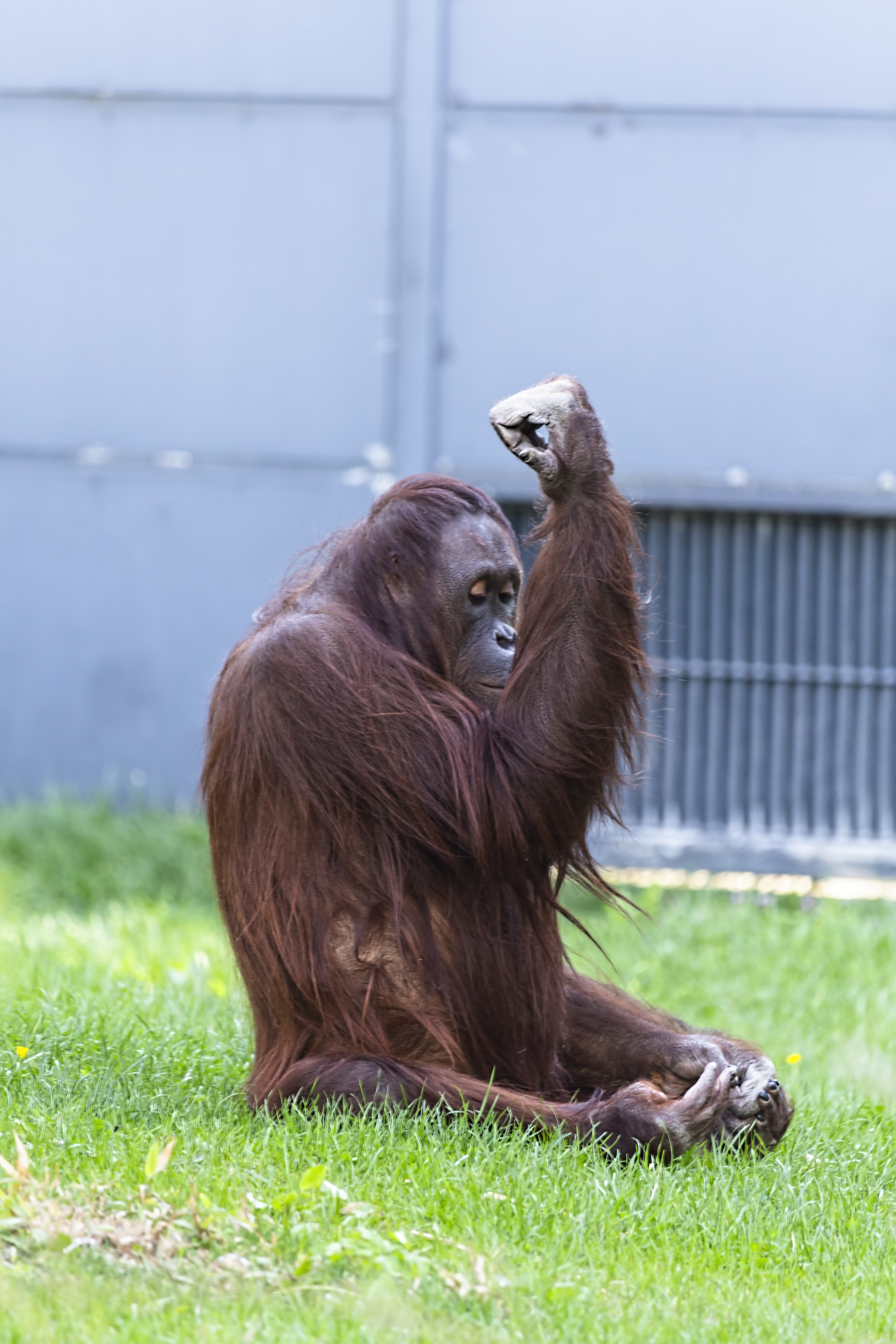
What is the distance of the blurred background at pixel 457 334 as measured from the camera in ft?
22.3

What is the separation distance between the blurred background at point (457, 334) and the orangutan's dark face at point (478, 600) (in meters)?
3.65

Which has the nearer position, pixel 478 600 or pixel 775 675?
pixel 478 600

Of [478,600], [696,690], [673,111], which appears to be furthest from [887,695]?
[478,600]

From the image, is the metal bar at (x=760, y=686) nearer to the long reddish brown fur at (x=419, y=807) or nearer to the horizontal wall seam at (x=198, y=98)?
the horizontal wall seam at (x=198, y=98)

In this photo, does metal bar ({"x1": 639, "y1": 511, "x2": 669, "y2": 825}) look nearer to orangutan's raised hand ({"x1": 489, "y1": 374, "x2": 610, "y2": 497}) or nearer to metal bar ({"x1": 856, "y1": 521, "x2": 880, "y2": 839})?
metal bar ({"x1": 856, "y1": 521, "x2": 880, "y2": 839})

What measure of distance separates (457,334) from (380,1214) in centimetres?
504

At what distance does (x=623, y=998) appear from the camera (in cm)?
350

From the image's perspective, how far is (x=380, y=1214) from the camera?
240 cm

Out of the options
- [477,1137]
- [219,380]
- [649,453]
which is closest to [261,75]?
Result: [219,380]

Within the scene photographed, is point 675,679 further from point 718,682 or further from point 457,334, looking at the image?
point 457,334

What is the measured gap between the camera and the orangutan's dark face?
3117 millimetres

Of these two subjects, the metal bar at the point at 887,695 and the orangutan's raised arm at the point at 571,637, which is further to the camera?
the metal bar at the point at 887,695

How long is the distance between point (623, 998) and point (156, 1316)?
160 centimetres

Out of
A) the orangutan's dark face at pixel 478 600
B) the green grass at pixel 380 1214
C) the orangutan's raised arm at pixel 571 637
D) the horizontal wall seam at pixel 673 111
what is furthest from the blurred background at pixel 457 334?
the orangutan's raised arm at pixel 571 637
